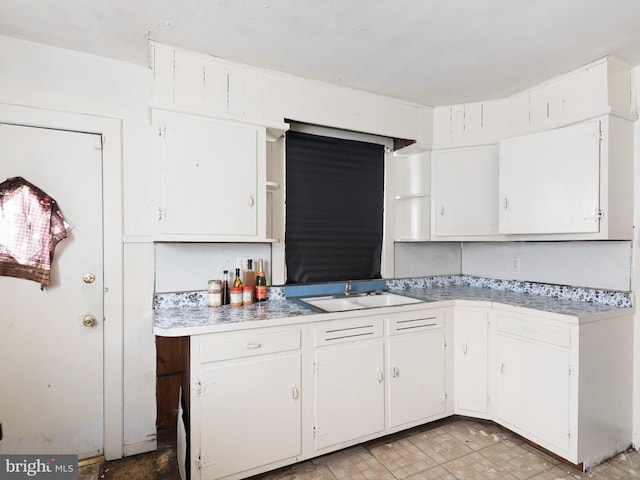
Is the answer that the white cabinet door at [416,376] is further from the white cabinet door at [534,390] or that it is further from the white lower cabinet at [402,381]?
the white cabinet door at [534,390]

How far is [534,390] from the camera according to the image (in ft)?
7.27

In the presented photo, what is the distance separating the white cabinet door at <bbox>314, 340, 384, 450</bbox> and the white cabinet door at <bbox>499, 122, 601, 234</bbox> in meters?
1.37

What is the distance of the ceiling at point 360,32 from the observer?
1643mm

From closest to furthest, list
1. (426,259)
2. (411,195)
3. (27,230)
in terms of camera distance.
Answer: (27,230) < (411,195) < (426,259)

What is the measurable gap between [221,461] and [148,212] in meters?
1.50

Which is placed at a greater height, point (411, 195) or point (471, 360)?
point (411, 195)

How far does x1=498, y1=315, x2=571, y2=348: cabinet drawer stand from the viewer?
2.07 metres

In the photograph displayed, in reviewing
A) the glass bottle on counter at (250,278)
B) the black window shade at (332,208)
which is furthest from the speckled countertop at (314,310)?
the black window shade at (332,208)

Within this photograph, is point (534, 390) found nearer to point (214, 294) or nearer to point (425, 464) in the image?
point (425, 464)

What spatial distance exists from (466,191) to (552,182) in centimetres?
62

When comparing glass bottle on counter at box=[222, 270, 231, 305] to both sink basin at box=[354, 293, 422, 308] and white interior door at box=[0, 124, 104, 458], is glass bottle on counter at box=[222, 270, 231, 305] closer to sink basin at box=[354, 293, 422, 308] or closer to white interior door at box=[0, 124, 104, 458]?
white interior door at box=[0, 124, 104, 458]

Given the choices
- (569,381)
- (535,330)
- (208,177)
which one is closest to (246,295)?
(208,177)

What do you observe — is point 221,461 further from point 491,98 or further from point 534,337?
point 491,98

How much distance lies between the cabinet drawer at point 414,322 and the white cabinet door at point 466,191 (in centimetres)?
75
